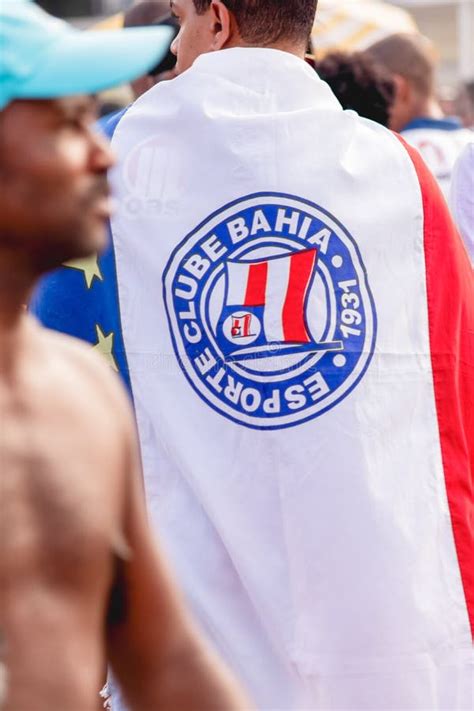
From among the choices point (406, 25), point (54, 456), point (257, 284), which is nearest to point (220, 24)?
point (257, 284)

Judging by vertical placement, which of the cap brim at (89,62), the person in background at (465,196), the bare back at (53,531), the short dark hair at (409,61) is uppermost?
the short dark hair at (409,61)

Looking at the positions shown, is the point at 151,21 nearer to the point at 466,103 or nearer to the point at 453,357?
the point at 453,357

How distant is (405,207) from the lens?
3.54 m

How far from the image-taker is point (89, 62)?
6.80 ft

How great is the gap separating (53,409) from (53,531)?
0.54ft

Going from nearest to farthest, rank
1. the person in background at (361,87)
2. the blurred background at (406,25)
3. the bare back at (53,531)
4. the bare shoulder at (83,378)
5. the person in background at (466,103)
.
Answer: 1. the bare back at (53,531)
2. the bare shoulder at (83,378)
3. the person in background at (361,87)
4. the blurred background at (406,25)
5. the person in background at (466,103)

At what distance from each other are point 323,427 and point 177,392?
317 millimetres

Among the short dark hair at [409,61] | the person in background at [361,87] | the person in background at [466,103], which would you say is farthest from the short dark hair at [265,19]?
the person in background at [466,103]

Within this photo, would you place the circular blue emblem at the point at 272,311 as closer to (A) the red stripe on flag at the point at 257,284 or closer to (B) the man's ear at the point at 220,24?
(A) the red stripe on flag at the point at 257,284

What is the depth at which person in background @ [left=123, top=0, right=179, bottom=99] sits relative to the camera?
5055 millimetres

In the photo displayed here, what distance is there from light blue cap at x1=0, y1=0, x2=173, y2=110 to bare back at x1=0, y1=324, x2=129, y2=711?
329 millimetres

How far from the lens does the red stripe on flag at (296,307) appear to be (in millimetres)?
3422

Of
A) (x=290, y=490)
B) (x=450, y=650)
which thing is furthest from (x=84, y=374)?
(x=450, y=650)

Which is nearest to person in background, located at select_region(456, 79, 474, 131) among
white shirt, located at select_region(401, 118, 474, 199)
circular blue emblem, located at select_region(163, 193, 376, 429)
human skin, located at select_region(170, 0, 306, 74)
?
white shirt, located at select_region(401, 118, 474, 199)
